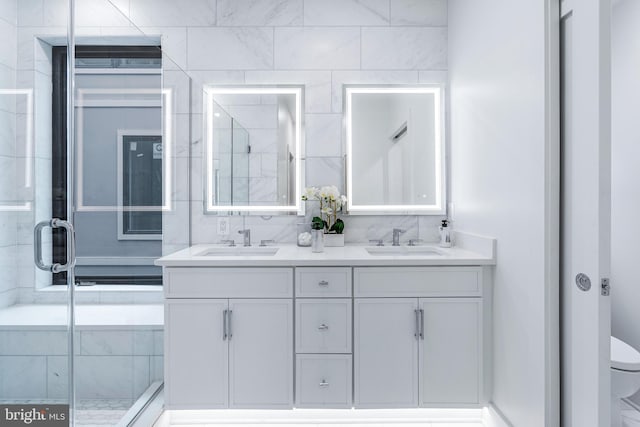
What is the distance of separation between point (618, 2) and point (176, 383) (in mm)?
3079

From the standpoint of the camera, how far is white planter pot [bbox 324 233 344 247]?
7.09 feet

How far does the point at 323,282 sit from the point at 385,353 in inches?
18.6

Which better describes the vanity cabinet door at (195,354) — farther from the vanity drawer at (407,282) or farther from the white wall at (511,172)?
the white wall at (511,172)

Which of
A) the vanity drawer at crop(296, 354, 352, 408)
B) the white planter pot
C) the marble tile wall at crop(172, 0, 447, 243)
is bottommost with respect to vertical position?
the vanity drawer at crop(296, 354, 352, 408)

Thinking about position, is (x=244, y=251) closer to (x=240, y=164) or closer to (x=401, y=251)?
(x=240, y=164)

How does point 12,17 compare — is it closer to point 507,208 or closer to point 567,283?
point 507,208

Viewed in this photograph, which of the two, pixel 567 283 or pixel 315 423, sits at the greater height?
pixel 567 283

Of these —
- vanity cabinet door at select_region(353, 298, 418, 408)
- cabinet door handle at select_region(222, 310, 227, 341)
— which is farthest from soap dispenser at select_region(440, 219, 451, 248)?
cabinet door handle at select_region(222, 310, 227, 341)

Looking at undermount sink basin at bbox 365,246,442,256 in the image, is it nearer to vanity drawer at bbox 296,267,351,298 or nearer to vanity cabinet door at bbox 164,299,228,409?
vanity drawer at bbox 296,267,351,298

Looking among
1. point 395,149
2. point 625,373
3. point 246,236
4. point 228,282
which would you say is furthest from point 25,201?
point 625,373

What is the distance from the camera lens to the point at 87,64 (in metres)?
1.53

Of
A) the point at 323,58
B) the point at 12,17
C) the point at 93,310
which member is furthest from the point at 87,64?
the point at 323,58

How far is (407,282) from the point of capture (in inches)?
67.9

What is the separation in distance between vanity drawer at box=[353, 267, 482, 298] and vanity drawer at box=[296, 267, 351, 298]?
0.18 feet
